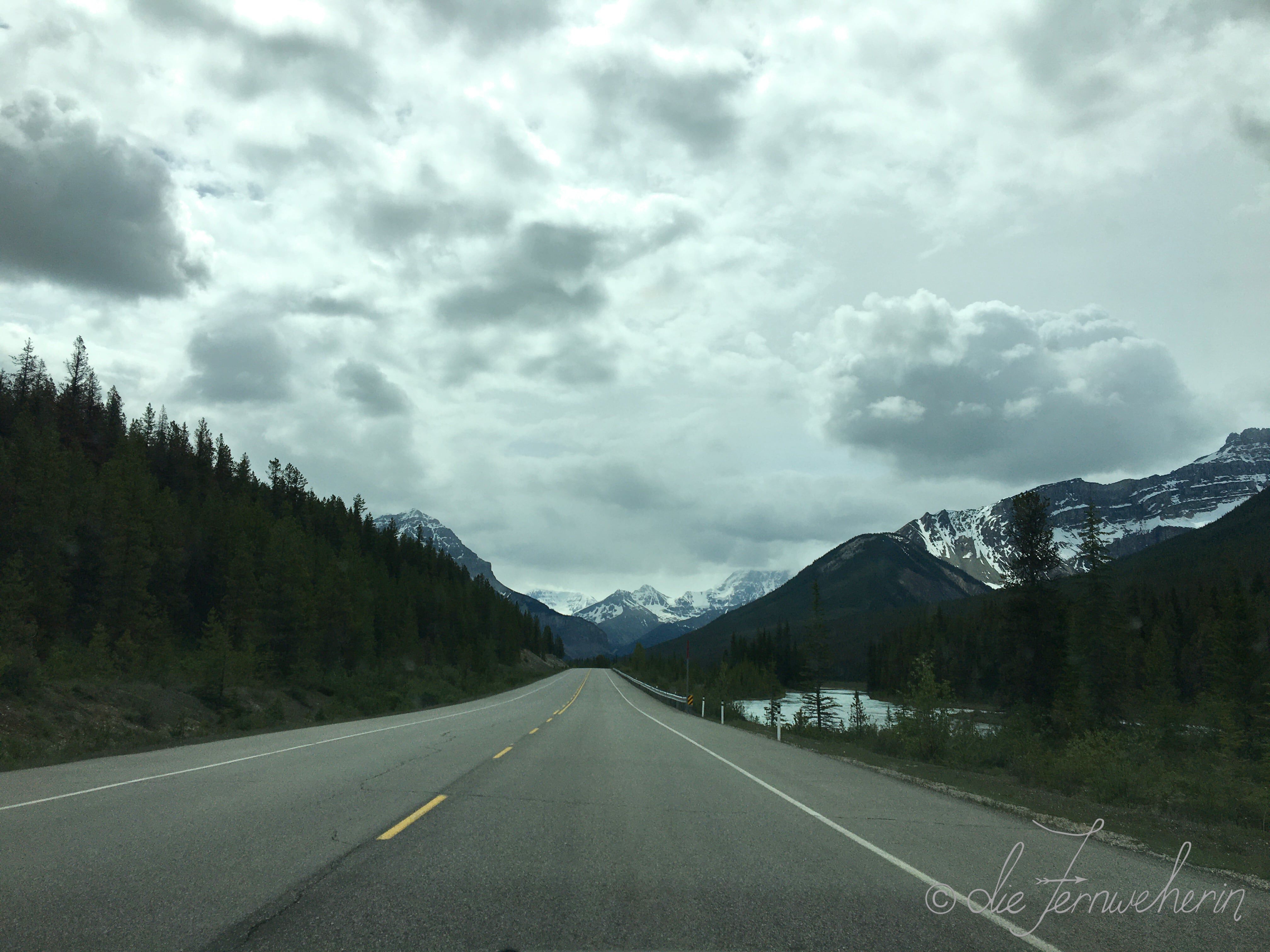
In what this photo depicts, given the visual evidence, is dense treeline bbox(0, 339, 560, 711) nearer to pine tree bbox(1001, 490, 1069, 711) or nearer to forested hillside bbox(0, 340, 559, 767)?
forested hillside bbox(0, 340, 559, 767)

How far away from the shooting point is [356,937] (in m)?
4.70

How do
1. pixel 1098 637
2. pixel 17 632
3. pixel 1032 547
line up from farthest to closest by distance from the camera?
pixel 1098 637
pixel 1032 547
pixel 17 632

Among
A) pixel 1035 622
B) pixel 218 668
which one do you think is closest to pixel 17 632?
pixel 218 668

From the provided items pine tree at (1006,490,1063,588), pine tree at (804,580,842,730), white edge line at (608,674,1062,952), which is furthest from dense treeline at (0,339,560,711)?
pine tree at (1006,490,1063,588)

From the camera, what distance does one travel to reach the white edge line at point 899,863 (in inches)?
203

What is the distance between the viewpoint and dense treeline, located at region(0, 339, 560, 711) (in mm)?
38031

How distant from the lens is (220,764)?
1377 cm

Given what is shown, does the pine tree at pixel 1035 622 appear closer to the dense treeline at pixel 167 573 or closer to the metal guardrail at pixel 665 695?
the metal guardrail at pixel 665 695

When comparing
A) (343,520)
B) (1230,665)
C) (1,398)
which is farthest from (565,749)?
→ (343,520)

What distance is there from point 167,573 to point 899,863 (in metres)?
64.8

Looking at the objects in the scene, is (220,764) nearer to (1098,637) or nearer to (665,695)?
(665,695)

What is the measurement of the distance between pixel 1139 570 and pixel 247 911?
218 metres

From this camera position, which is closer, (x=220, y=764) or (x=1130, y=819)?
(x=1130, y=819)

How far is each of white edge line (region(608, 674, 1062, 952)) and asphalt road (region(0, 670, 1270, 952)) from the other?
5 cm
